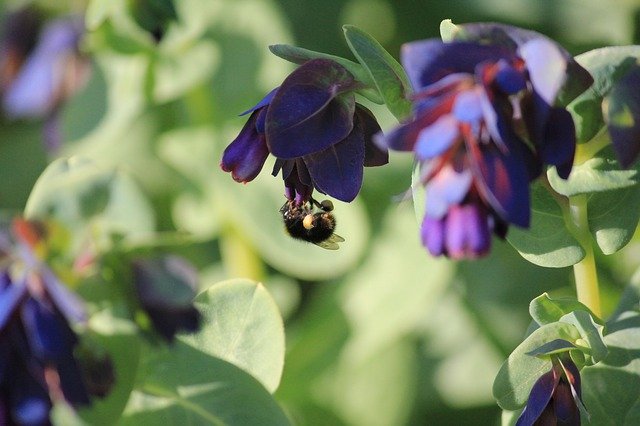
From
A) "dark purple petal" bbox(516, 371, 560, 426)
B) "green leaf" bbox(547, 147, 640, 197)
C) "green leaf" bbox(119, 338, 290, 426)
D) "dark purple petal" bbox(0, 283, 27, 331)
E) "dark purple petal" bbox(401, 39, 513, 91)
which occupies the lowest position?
"green leaf" bbox(119, 338, 290, 426)

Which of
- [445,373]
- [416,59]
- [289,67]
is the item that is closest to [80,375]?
[416,59]

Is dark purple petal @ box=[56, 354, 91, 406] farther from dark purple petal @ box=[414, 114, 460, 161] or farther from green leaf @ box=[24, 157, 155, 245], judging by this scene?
dark purple petal @ box=[414, 114, 460, 161]

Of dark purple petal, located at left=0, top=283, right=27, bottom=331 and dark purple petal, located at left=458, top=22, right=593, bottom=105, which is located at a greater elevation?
dark purple petal, located at left=458, top=22, right=593, bottom=105

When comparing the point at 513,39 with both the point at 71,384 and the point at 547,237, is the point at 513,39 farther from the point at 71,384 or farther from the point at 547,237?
the point at 71,384

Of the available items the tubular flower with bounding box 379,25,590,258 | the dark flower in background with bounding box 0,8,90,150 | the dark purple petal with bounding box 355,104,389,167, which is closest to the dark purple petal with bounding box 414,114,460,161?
the tubular flower with bounding box 379,25,590,258

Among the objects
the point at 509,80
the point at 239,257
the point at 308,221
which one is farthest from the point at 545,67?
the point at 239,257

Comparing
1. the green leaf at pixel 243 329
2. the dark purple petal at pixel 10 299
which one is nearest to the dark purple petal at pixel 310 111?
the green leaf at pixel 243 329

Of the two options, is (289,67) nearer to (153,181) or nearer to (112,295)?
(153,181)
